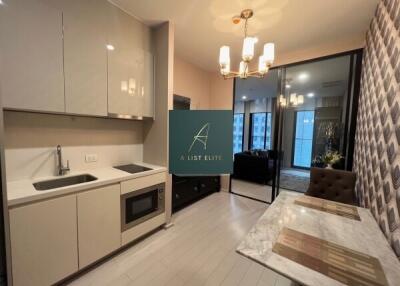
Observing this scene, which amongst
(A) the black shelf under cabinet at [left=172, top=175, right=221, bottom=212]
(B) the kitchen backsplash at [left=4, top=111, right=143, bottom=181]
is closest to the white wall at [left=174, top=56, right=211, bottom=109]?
(B) the kitchen backsplash at [left=4, top=111, right=143, bottom=181]

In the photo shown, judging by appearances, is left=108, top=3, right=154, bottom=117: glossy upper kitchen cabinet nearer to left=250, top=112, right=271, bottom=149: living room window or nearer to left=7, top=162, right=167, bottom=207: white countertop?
left=7, top=162, right=167, bottom=207: white countertop

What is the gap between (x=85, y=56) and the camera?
1771 millimetres

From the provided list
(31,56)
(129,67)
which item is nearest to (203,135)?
(129,67)

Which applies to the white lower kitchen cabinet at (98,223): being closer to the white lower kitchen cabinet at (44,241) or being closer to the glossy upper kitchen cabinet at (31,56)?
the white lower kitchen cabinet at (44,241)

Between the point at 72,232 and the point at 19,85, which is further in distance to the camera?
the point at 72,232

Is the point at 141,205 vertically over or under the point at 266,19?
under

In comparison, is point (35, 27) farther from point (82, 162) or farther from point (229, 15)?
point (229, 15)

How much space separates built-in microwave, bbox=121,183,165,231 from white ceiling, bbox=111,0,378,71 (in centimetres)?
216

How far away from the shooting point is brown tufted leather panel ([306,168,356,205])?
2.10 m

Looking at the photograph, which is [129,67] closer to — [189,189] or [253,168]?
[189,189]

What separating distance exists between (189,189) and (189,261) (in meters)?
1.42

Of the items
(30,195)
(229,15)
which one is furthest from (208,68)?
(30,195)

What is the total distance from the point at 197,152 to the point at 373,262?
1.59m

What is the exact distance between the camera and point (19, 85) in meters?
1.40
